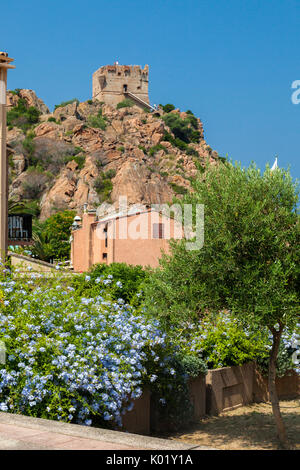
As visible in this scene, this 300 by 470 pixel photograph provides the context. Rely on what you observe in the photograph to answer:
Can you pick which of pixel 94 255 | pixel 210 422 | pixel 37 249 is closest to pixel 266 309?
pixel 210 422

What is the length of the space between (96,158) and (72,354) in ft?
256

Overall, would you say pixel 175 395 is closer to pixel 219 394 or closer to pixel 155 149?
pixel 219 394

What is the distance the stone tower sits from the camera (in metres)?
115

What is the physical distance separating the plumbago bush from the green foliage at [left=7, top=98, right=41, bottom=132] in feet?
290

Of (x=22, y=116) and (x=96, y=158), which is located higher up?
(x=22, y=116)

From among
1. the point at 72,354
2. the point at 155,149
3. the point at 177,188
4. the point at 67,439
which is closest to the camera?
the point at 67,439

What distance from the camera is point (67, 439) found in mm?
5227

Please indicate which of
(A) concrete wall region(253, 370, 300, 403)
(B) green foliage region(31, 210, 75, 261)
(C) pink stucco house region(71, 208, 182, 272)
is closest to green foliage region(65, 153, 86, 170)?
(B) green foliage region(31, 210, 75, 261)

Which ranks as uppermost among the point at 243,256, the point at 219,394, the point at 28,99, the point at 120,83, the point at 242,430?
the point at 120,83

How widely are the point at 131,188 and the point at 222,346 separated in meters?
66.5

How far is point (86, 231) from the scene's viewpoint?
39375 mm

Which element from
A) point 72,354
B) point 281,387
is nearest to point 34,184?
point 281,387

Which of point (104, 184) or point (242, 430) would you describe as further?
point (104, 184)

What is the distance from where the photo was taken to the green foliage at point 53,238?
49719 mm
